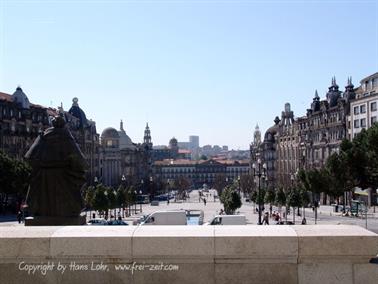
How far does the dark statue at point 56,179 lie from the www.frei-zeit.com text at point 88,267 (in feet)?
16.1

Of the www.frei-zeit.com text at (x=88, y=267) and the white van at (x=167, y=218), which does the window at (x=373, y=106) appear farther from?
the www.frei-zeit.com text at (x=88, y=267)

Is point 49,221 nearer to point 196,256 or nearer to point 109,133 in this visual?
point 196,256

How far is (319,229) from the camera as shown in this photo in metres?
7.46

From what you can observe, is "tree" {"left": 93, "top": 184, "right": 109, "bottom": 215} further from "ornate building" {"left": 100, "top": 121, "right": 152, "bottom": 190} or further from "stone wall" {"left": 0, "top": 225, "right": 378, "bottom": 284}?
"ornate building" {"left": 100, "top": 121, "right": 152, "bottom": 190}

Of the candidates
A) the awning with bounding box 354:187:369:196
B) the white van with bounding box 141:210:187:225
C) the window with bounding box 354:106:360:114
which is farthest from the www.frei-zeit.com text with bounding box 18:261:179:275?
the window with bounding box 354:106:360:114

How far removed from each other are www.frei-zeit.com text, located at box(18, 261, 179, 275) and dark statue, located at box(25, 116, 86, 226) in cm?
490

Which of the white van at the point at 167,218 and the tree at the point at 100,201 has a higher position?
the white van at the point at 167,218

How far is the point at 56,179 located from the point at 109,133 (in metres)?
144

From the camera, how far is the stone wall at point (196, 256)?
23.5ft

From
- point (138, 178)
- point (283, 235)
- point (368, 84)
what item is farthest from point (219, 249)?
point (138, 178)

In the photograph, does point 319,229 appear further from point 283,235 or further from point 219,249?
point 219,249

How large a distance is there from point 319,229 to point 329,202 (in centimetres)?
8725

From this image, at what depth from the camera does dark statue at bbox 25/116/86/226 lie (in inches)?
489

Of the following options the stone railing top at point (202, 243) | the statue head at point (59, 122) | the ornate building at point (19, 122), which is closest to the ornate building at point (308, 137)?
the ornate building at point (19, 122)
